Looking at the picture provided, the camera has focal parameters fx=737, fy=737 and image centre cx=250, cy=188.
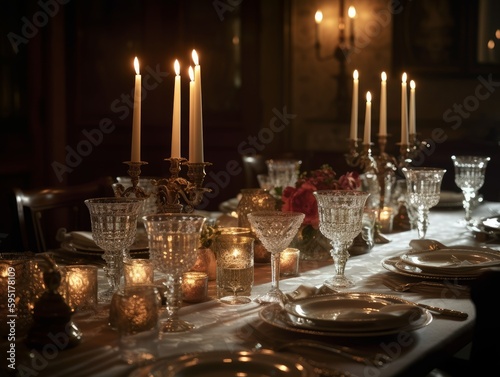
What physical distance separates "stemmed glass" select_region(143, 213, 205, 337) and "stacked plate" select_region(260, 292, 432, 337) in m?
0.16

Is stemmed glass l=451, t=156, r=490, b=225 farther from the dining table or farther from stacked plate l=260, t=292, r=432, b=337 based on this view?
stacked plate l=260, t=292, r=432, b=337

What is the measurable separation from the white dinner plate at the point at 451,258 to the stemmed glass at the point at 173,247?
0.64 m

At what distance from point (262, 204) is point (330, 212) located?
0.38m

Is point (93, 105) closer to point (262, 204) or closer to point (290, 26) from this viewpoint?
point (290, 26)

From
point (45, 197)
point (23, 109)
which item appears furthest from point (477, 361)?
point (23, 109)

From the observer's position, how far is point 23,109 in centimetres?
441

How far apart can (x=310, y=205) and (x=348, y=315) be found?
61cm

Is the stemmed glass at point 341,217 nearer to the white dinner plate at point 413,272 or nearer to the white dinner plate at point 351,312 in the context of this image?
the white dinner plate at point 413,272

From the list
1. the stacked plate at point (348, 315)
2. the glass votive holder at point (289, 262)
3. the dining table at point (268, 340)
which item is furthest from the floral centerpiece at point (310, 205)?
the stacked plate at point (348, 315)

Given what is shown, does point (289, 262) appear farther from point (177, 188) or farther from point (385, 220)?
point (385, 220)

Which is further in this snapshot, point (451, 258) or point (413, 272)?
point (451, 258)

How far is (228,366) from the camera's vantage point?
3.46 feet

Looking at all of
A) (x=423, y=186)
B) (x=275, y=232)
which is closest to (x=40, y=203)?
(x=275, y=232)

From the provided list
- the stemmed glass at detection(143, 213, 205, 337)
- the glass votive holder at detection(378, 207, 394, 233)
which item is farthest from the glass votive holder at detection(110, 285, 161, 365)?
the glass votive holder at detection(378, 207, 394, 233)
